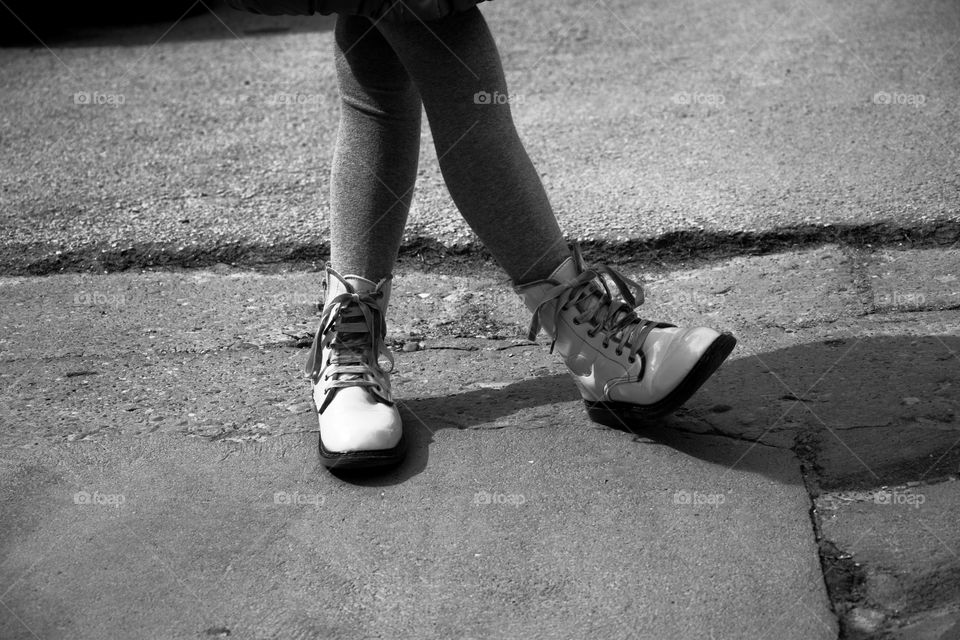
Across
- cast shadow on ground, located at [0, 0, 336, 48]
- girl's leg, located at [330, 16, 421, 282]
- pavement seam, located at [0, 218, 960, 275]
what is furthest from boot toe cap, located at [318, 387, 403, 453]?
cast shadow on ground, located at [0, 0, 336, 48]

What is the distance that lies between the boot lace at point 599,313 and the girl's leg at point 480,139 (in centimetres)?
5

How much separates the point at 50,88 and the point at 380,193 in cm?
298

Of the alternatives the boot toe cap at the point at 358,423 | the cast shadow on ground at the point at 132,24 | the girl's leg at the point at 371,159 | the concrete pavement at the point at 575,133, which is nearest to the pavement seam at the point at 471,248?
the concrete pavement at the point at 575,133

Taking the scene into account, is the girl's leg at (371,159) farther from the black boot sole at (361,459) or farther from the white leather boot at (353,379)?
the black boot sole at (361,459)

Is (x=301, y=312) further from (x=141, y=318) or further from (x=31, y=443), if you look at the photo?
(x=31, y=443)

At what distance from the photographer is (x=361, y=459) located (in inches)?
74.2

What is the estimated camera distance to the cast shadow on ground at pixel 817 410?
6.12 feet

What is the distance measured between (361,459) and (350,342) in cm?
28

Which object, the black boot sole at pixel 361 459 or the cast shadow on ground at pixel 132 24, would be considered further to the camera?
the cast shadow on ground at pixel 132 24

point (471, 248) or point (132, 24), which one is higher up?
point (471, 248)

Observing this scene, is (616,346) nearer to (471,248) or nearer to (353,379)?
(353,379)

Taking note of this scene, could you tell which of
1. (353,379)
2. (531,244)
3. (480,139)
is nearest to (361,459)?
(353,379)

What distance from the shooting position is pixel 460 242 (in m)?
2.83

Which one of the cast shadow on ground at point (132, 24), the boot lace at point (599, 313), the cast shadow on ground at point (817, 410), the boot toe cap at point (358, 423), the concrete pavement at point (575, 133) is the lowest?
the cast shadow on ground at point (132, 24)
